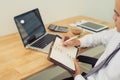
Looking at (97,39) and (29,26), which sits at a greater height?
(29,26)

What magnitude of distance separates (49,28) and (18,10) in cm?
32

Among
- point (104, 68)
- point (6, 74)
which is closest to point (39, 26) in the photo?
point (6, 74)

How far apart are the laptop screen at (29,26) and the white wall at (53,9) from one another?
19cm

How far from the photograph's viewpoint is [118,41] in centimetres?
128

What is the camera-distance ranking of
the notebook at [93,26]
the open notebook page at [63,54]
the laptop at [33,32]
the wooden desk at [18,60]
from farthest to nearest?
the notebook at [93,26] → the laptop at [33,32] → the open notebook page at [63,54] → the wooden desk at [18,60]

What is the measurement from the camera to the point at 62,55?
1.41 metres

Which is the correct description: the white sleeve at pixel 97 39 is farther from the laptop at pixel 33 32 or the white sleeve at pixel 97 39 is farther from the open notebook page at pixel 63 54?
the laptop at pixel 33 32

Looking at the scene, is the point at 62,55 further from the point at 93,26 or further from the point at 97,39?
the point at 93,26

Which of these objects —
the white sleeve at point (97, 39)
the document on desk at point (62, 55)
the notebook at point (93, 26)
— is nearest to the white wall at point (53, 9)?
the notebook at point (93, 26)

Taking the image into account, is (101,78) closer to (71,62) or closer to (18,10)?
(71,62)

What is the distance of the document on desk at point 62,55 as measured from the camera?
1344 millimetres

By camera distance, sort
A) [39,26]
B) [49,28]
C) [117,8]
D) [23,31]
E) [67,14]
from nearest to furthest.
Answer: [117,8]
[23,31]
[39,26]
[49,28]
[67,14]

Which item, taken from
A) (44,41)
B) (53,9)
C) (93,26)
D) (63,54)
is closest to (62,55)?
(63,54)

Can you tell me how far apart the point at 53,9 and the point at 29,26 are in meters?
0.55
